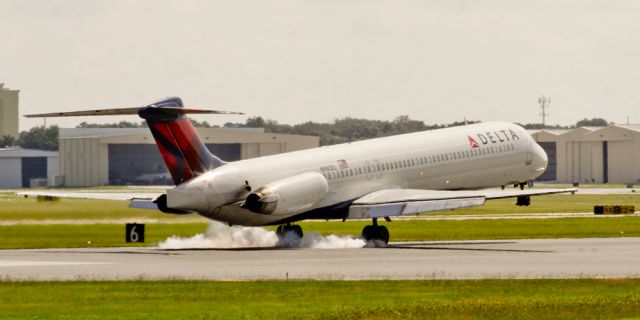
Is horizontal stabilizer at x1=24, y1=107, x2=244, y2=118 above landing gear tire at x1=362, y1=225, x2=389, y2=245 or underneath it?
above

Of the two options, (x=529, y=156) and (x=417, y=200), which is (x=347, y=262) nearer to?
(x=417, y=200)

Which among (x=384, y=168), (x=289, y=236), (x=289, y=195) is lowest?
(x=289, y=236)

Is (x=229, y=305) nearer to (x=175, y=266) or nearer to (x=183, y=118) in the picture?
(x=175, y=266)

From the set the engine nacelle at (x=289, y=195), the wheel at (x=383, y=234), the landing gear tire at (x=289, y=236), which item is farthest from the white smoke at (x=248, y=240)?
the engine nacelle at (x=289, y=195)

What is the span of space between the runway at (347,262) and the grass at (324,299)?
241cm

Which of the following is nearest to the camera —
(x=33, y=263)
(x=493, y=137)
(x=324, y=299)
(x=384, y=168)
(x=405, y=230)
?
(x=324, y=299)

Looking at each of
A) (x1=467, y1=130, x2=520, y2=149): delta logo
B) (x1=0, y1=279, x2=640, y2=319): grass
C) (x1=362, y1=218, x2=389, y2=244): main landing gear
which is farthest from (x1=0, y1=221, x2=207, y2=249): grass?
(x1=0, y1=279, x2=640, y2=319): grass

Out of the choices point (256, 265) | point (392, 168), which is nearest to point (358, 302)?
point (256, 265)

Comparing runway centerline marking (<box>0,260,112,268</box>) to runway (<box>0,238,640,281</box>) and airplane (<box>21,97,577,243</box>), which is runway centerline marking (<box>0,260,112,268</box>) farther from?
airplane (<box>21,97,577,243</box>)

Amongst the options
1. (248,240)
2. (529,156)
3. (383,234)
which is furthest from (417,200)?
(529,156)

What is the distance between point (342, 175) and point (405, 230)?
1439 cm

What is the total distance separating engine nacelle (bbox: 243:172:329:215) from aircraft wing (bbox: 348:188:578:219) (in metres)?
2.14

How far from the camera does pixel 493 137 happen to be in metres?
71.9

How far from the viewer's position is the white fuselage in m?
58.4
